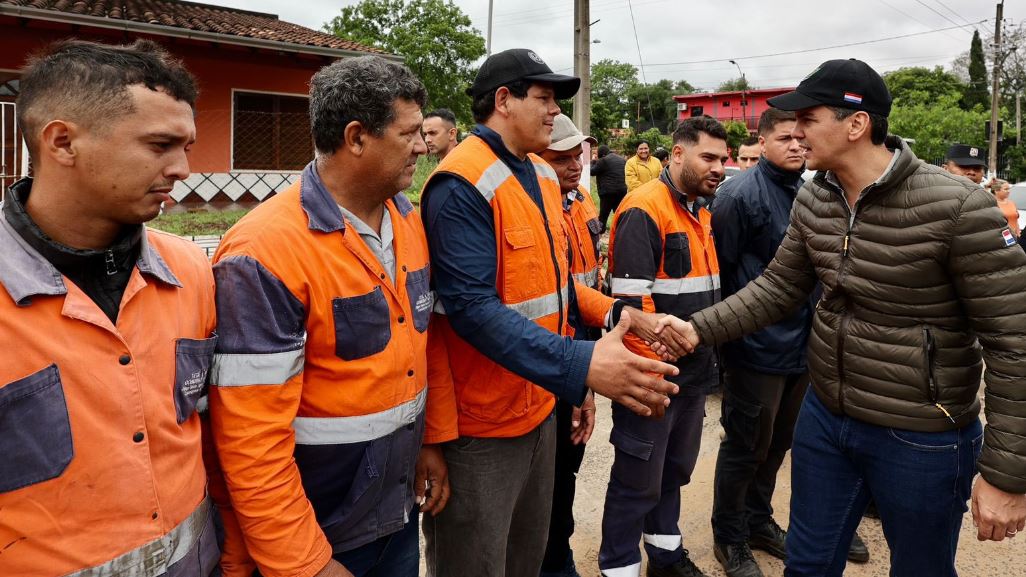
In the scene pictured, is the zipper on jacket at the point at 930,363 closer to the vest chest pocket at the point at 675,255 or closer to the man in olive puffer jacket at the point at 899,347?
the man in olive puffer jacket at the point at 899,347

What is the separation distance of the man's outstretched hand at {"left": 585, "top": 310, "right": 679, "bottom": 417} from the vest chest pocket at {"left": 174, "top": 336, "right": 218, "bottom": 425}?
114 centimetres

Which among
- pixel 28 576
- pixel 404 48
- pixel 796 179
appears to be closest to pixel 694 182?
pixel 796 179

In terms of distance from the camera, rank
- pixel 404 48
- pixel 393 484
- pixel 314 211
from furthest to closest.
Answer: pixel 404 48 < pixel 393 484 < pixel 314 211

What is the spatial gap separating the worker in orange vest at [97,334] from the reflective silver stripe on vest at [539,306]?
3.50 feet

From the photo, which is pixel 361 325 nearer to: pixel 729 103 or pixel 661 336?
pixel 661 336

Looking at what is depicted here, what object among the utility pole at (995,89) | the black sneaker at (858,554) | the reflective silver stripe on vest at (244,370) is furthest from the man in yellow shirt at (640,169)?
the utility pole at (995,89)

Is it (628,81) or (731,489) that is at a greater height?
(628,81)

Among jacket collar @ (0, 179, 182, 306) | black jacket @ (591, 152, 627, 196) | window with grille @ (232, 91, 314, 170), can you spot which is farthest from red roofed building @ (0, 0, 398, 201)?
jacket collar @ (0, 179, 182, 306)

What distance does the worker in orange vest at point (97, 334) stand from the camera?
1.22m

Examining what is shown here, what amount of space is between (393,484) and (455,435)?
0.32 metres

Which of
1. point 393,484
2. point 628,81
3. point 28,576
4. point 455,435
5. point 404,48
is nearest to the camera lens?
point 28,576

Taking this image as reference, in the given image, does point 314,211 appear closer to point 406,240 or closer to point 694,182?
point 406,240

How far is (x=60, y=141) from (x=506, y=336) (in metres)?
1.27

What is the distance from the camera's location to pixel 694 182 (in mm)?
3295
